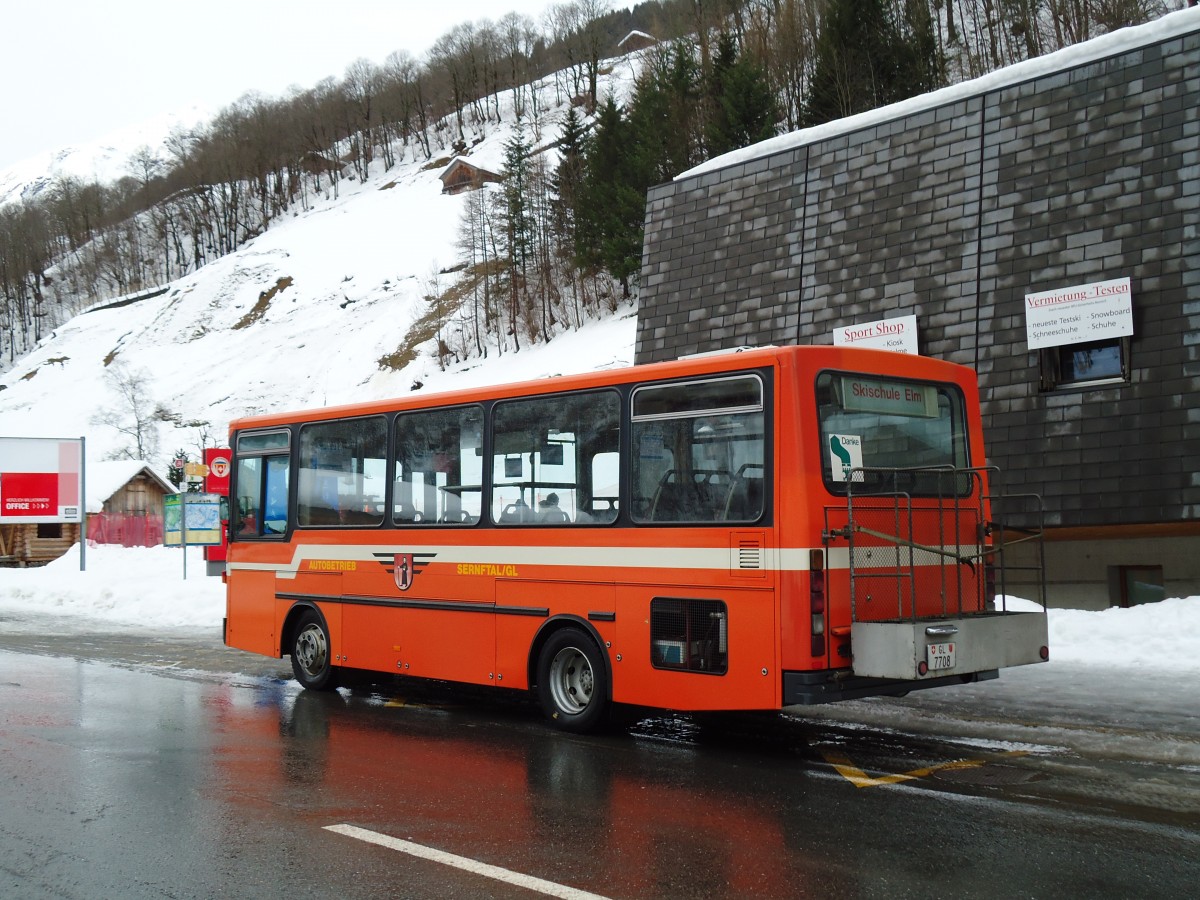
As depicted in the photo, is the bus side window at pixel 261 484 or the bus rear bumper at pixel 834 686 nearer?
the bus rear bumper at pixel 834 686

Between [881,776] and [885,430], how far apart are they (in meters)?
2.51

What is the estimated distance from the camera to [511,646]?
9.64 meters

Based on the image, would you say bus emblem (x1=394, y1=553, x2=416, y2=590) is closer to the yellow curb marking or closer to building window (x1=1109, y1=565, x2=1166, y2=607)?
the yellow curb marking

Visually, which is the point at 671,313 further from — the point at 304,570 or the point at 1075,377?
the point at 304,570

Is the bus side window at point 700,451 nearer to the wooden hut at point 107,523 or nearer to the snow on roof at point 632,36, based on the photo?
the wooden hut at point 107,523

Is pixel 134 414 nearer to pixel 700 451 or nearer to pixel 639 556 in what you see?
pixel 639 556

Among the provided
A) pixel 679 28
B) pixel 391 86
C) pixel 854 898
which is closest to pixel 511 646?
pixel 854 898

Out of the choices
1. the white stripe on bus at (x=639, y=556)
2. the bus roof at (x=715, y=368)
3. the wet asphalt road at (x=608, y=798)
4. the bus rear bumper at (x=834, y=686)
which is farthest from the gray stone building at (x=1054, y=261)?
the bus rear bumper at (x=834, y=686)

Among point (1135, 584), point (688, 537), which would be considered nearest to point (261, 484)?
point (688, 537)

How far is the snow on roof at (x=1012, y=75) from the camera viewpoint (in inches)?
614

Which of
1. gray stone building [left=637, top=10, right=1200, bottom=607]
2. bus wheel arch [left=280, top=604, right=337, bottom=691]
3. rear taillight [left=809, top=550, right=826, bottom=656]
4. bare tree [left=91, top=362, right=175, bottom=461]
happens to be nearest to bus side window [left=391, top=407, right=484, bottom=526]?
bus wheel arch [left=280, top=604, right=337, bottom=691]

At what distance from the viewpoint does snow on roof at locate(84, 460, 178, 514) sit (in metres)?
56.8

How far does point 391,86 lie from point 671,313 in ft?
390

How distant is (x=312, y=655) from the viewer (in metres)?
12.0
